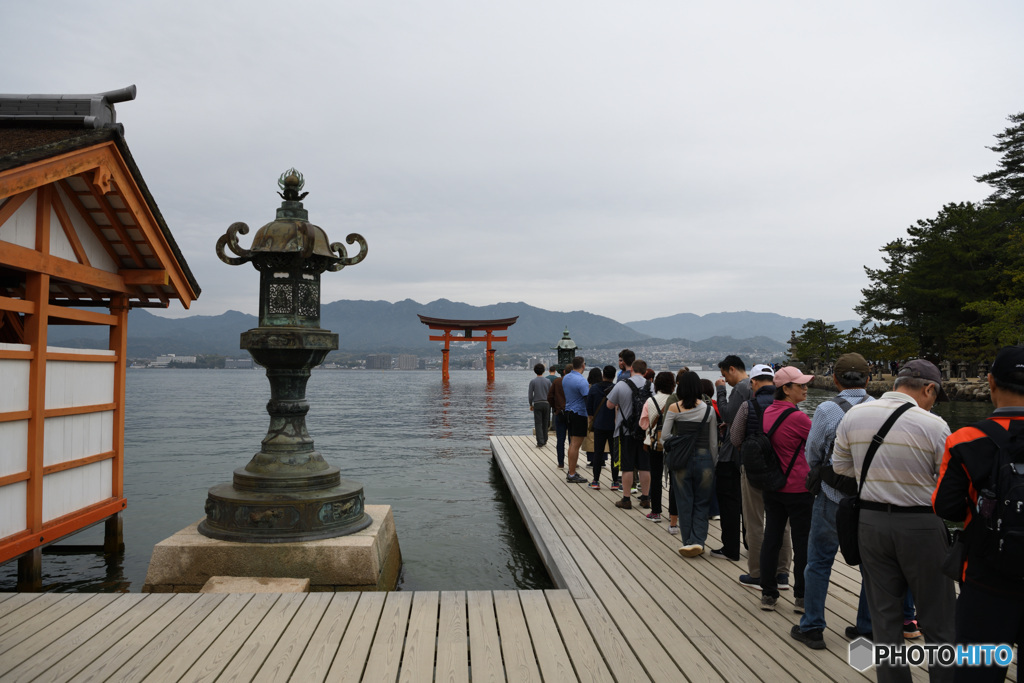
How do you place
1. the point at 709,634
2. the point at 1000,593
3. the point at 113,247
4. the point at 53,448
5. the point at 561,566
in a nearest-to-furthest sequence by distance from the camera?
the point at 1000,593
the point at 709,634
the point at 561,566
the point at 53,448
the point at 113,247

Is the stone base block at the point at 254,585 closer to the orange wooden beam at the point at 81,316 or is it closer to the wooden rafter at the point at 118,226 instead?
the orange wooden beam at the point at 81,316

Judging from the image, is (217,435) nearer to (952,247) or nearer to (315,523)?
(315,523)

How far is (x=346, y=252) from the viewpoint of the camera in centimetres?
640

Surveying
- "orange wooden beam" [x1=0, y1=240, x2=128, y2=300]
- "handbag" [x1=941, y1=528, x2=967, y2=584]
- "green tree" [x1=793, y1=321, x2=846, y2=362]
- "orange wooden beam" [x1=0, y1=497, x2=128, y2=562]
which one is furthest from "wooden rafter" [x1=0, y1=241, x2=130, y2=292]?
"green tree" [x1=793, y1=321, x2=846, y2=362]

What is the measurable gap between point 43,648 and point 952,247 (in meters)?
49.4

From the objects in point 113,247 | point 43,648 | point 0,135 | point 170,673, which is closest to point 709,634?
point 170,673

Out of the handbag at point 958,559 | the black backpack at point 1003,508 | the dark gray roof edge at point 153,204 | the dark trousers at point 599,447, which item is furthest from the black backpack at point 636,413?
the dark gray roof edge at point 153,204

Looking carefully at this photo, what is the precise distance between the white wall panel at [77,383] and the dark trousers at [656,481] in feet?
20.8

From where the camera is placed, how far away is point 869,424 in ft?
11.0

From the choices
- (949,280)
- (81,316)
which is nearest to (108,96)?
(81,316)

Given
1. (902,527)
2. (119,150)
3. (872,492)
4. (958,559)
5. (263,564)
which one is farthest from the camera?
(119,150)

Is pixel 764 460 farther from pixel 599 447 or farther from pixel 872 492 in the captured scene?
pixel 599 447

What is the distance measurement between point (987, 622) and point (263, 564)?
4974mm

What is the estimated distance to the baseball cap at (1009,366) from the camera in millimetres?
2588
